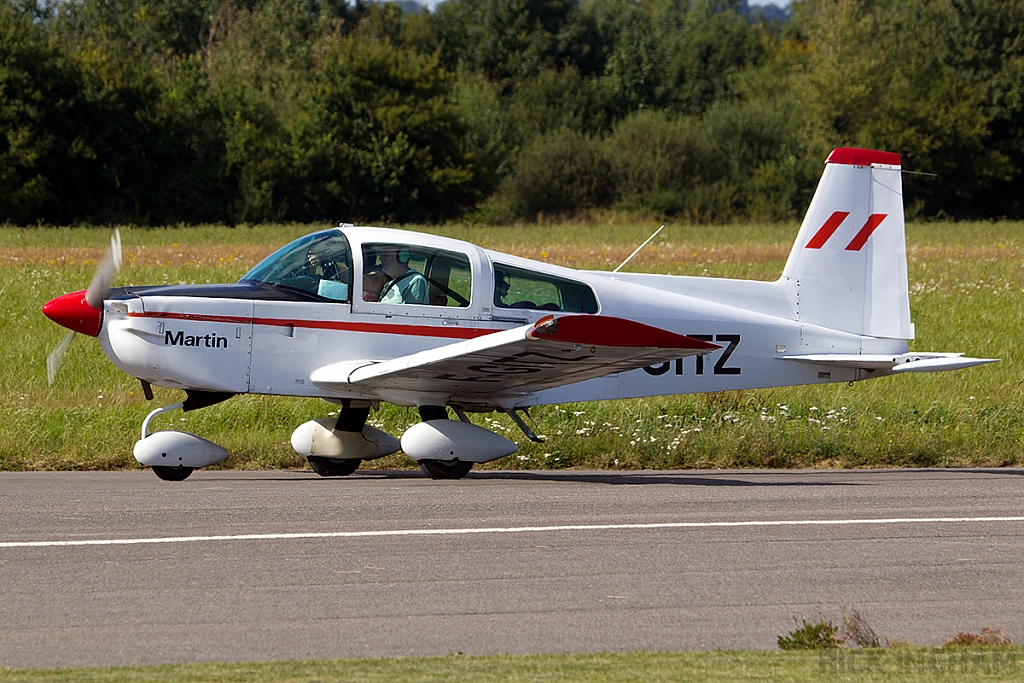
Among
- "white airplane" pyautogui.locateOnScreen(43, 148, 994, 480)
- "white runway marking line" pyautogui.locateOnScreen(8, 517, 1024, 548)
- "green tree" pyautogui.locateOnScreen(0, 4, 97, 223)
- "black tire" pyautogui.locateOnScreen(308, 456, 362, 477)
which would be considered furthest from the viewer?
"green tree" pyautogui.locateOnScreen(0, 4, 97, 223)

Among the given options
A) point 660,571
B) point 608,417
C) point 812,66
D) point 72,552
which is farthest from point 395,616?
point 812,66

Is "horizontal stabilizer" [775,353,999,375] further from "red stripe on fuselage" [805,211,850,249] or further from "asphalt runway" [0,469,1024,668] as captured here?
"asphalt runway" [0,469,1024,668]

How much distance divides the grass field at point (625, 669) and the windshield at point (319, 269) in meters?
5.38

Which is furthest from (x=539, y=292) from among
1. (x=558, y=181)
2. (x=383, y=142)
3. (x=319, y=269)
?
(x=558, y=181)

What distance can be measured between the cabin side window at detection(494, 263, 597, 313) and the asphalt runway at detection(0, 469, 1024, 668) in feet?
5.06

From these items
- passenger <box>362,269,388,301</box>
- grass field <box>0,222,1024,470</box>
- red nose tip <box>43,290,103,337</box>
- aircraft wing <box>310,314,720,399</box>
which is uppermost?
passenger <box>362,269,388,301</box>

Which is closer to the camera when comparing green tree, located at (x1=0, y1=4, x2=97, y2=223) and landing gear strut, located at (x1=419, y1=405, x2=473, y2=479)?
landing gear strut, located at (x1=419, y1=405, x2=473, y2=479)

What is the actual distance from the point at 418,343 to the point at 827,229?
12.8 ft

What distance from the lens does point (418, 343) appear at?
31.6ft

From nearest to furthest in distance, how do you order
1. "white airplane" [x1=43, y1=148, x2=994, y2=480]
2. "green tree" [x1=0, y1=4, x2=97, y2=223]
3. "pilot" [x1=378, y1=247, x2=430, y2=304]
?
"white airplane" [x1=43, y1=148, x2=994, y2=480] → "pilot" [x1=378, y1=247, x2=430, y2=304] → "green tree" [x1=0, y1=4, x2=97, y2=223]

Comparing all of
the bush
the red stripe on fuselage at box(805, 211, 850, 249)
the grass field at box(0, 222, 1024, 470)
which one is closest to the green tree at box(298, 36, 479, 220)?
the bush

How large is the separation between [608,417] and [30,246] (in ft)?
82.2

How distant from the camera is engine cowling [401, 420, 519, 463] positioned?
30.5ft

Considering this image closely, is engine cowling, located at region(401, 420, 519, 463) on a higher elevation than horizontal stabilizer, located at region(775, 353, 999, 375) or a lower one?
lower
